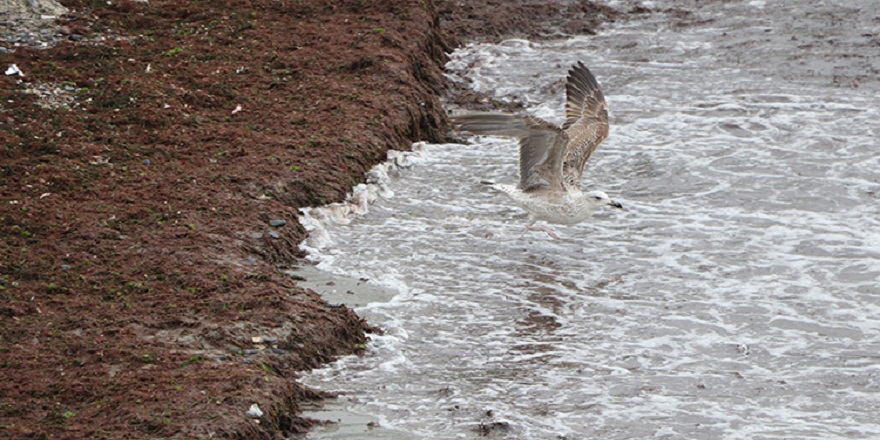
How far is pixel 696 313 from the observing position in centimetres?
707

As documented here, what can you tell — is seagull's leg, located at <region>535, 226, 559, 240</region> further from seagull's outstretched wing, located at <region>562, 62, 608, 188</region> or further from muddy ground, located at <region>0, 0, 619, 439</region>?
muddy ground, located at <region>0, 0, 619, 439</region>

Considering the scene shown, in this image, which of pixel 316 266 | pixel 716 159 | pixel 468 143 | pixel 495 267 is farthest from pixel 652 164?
pixel 316 266

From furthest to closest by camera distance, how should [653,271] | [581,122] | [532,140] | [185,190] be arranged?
1. [581,122]
2. [532,140]
3. [653,271]
4. [185,190]

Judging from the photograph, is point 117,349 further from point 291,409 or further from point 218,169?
point 218,169

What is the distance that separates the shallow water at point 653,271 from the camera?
18.9 ft

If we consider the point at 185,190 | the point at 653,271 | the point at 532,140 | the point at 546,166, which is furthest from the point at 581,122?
the point at 185,190

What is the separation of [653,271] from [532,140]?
1472 millimetres

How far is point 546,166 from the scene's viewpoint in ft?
28.6

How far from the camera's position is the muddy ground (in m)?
5.20

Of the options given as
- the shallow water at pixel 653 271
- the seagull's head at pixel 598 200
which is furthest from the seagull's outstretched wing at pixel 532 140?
the shallow water at pixel 653 271

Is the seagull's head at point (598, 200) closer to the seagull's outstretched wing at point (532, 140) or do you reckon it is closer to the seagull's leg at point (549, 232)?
the seagull's outstretched wing at point (532, 140)

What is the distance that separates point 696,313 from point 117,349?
368cm

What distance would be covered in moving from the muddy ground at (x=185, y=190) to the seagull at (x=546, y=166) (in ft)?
4.29

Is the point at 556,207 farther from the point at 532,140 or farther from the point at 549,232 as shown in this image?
the point at 532,140
